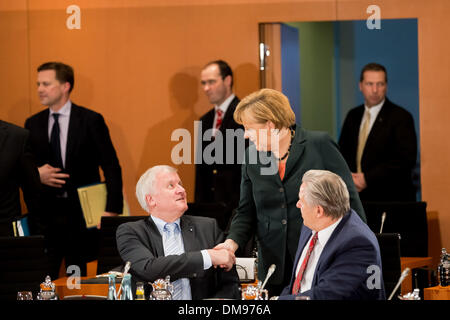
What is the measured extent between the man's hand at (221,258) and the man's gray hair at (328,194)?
412 mm

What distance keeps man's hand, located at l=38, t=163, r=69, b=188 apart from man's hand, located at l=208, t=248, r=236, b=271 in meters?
2.35

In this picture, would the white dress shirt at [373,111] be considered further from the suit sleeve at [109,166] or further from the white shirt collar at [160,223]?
the white shirt collar at [160,223]

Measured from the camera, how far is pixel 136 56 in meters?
5.73

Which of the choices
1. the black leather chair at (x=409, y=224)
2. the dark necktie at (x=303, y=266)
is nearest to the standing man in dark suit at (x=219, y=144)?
the black leather chair at (x=409, y=224)

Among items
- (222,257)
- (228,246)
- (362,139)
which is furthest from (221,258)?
(362,139)

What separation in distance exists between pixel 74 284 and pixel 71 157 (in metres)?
1.64

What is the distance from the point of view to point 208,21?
5617 millimetres

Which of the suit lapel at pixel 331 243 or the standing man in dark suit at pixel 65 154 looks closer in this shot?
the suit lapel at pixel 331 243

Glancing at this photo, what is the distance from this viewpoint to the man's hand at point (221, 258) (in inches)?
114

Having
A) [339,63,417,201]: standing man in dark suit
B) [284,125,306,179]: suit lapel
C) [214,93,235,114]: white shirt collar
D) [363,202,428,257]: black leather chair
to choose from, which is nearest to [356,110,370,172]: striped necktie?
[339,63,417,201]: standing man in dark suit

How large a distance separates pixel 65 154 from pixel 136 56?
3.55 feet

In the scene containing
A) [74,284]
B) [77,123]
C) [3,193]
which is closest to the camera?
[74,284]
